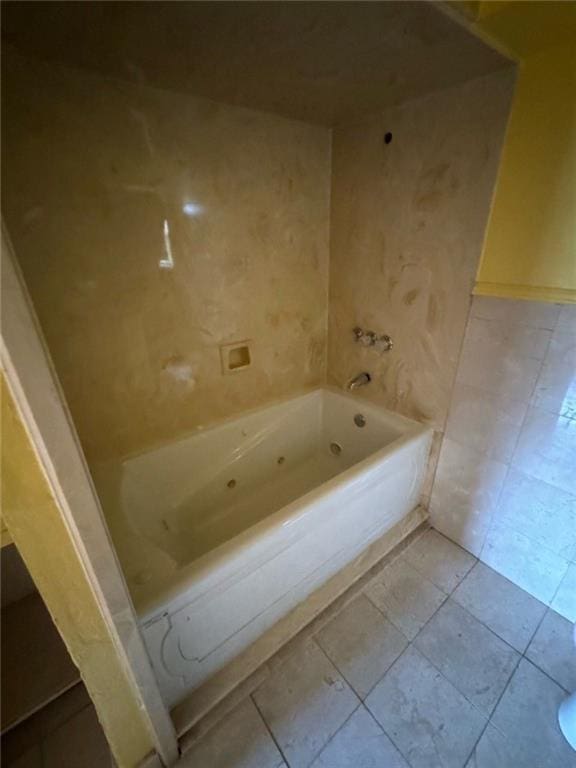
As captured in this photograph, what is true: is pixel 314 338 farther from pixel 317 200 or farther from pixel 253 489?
pixel 253 489

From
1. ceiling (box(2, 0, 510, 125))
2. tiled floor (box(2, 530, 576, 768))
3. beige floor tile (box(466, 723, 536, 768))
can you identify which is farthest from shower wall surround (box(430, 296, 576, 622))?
ceiling (box(2, 0, 510, 125))

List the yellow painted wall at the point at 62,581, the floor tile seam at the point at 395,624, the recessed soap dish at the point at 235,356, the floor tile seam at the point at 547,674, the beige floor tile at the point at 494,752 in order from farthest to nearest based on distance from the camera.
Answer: the recessed soap dish at the point at 235,356 < the floor tile seam at the point at 395,624 < the floor tile seam at the point at 547,674 < the beige floor tile at the point at 494,752 < the yellow painted wall at the point at 62,581

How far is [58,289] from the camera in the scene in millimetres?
1041

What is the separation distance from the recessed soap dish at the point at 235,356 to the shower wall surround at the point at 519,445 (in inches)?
38.7

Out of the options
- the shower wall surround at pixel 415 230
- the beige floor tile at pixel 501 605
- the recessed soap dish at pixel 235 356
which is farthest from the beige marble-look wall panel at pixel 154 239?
the beige floor tile at pixel 501 605

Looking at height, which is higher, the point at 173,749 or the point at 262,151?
the point at 262,151

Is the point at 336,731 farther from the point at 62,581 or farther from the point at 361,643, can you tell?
the point at 62,581

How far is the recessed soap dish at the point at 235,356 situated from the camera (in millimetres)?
1485

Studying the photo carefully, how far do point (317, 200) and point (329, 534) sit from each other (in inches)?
61.3

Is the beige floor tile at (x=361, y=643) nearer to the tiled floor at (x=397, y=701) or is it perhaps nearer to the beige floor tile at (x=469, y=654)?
the tiled floor at (x=397, y=701)

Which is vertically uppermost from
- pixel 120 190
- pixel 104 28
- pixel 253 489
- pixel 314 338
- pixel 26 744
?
pixel 104 28

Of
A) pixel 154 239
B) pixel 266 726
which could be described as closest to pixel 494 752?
pixel 266 726

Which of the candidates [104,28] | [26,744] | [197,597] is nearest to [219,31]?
[104,28]

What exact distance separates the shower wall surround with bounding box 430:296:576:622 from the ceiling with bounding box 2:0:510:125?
2.58ft
